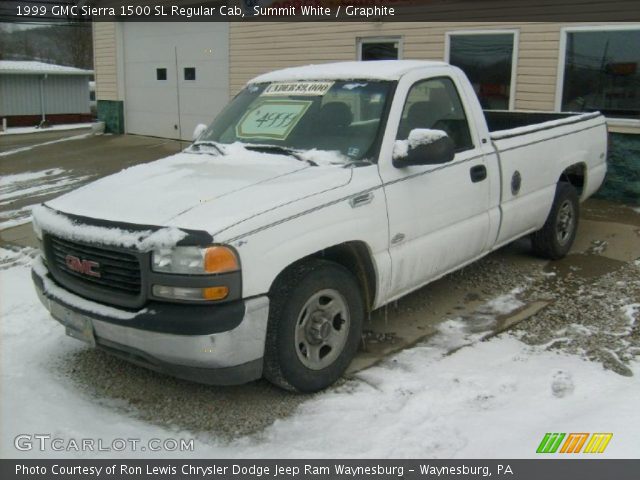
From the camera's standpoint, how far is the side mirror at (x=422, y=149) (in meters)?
4.30

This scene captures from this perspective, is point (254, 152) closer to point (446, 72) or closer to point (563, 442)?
point (446, 72)

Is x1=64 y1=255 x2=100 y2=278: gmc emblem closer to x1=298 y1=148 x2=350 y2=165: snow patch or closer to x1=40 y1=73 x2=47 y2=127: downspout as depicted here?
x1=298 y1=148 x2=350 y2=165: snow patch

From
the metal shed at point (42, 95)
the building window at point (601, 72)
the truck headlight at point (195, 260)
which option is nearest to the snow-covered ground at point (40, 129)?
the metal shed at point (42, 95)

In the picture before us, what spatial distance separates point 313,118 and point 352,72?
0.53m

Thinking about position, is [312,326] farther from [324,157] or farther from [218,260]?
[324,157]

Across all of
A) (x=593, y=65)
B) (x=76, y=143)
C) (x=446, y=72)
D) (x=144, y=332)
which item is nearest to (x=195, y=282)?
(x=144, y=332)

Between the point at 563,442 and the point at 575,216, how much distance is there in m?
3.81

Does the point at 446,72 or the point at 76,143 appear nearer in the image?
the point at 446,72

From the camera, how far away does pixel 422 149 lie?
4.30 meters

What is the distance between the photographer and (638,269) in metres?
6.34

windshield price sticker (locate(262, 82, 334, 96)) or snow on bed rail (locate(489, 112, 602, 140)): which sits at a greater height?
windshield price sticker (locate(262, 82, 334, 96))

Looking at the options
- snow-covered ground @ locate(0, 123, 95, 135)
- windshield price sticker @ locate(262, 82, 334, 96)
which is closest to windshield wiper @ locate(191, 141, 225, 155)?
windshield price sticker @ locate(262, 82, 334, 96)

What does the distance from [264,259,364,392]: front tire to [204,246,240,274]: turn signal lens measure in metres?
0.38

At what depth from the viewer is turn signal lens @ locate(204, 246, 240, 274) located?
11.0ft
